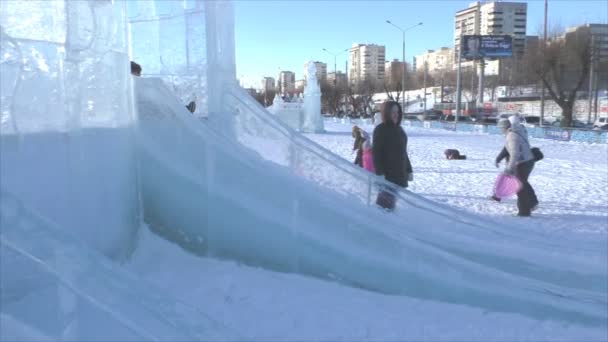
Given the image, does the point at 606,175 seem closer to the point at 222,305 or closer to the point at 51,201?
the point at 222,305

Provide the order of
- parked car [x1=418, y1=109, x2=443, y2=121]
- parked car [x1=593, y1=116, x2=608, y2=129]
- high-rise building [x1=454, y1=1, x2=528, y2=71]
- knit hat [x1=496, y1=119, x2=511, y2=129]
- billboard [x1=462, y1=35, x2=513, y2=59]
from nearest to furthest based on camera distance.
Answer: knit hat [x1=496, y1=119, x2=511, y2=129], parked car [x1=593, y1=116, x2=608, y2=129], billboard [x1=462, y1=35, x2=513, y2=59], parked car [x1=418, y1=109, x2=443, y2=121], high-rise building [x1=454, y1=1, x2=528, y2=71]

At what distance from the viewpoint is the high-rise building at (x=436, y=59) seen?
10339 cm

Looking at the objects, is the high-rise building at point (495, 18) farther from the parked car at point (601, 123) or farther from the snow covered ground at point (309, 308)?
the snow covered ground at point (309, 308)

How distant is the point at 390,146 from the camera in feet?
19.7

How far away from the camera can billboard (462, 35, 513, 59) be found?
166 feet

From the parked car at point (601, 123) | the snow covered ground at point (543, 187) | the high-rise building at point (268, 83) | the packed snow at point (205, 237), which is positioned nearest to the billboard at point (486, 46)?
the parked car at point (601, 123)

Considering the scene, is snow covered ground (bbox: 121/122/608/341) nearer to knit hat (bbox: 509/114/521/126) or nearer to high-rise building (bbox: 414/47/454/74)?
knit hat (bbox: 509/114/521/126)

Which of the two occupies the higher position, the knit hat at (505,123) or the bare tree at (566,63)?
the bare tree at (566,63)

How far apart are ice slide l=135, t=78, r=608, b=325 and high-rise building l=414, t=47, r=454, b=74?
3846 inches

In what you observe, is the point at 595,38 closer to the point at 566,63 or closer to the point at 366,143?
the point at 566,63

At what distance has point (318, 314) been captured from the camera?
13.6 ft

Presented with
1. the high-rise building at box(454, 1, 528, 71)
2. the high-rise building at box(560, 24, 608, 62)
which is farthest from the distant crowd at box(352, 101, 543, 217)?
the high-rise building at box(454, 1, 528, 71)

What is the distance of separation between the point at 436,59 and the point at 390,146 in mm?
112863

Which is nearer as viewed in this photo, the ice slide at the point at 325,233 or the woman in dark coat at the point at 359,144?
the ice slide at the point at 325,233
